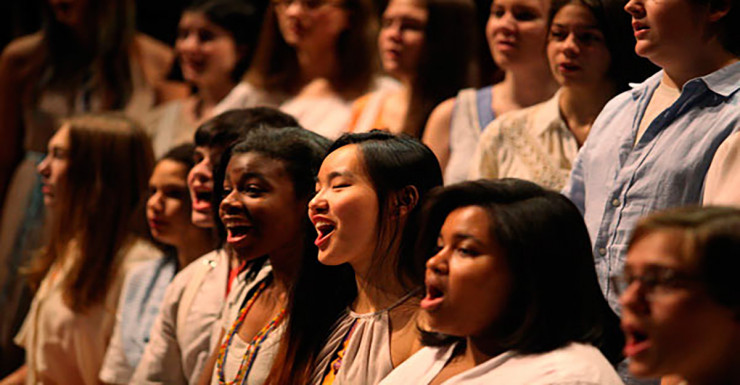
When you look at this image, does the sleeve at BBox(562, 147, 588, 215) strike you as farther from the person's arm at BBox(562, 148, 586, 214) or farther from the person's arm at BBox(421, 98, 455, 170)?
the person's arm at BBox(421, 98, 455, 170)

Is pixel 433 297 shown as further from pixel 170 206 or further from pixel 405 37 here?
pixel 405 37

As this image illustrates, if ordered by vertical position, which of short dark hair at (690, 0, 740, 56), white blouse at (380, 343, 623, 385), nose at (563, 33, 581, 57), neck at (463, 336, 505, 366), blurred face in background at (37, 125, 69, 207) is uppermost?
short dark hair at (690, 0, 740, 56)

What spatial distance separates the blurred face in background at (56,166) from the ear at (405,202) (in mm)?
2097

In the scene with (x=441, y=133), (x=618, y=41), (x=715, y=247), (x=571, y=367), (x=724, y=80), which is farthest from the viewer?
(x=441, y=133)

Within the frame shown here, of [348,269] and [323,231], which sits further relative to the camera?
[348,269]

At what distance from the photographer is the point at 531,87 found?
3719mm

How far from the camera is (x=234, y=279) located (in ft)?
11.1

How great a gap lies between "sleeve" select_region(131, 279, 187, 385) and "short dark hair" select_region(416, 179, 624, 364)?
160cm

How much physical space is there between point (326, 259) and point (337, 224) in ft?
0.30

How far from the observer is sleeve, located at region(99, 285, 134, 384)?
385 cm

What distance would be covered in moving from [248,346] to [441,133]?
1209mm

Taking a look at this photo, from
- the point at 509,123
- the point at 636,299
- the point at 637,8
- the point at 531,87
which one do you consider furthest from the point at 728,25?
the point at 531,87

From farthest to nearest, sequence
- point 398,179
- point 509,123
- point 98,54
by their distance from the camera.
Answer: point 98,54
point 509,123
point 398,179

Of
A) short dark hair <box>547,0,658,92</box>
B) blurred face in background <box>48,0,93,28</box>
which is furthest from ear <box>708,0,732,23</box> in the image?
blurred face in background <box>48,0,93,28</box>
